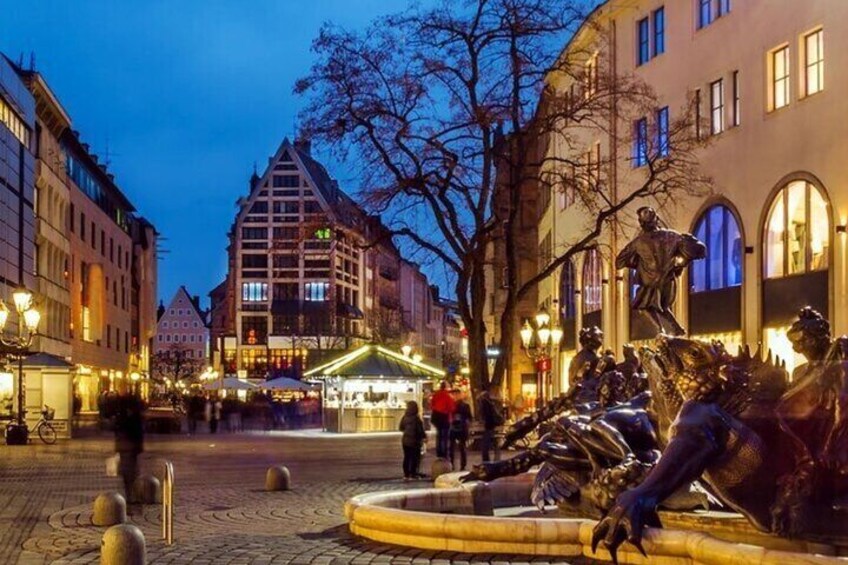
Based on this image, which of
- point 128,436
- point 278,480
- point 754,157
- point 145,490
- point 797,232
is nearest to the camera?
point 128,436

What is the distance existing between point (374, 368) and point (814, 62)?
20.1 meters

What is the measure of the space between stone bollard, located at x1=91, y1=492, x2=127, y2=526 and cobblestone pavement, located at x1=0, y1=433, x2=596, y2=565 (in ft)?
0.61

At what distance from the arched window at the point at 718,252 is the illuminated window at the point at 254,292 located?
103 m

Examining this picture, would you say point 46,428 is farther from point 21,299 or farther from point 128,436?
point 128,436

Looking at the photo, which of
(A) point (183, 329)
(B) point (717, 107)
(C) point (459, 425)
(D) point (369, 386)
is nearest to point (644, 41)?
(B) point (717, 107)

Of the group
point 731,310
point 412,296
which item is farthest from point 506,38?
point 412,296

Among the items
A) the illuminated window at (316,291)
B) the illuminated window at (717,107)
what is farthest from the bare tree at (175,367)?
the illuminated window at (717,107)

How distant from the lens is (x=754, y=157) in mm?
38812

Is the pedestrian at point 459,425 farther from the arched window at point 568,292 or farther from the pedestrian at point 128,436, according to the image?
the arched window at point 568,292

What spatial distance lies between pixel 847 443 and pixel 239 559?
17.4ft

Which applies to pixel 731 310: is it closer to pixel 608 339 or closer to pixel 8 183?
pixel 608 339

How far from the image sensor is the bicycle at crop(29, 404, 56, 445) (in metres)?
43.0

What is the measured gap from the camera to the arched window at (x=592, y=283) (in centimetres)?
5353

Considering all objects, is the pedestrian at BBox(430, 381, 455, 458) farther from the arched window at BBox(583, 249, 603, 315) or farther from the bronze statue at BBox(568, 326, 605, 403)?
the arched window at BBox(583, 249, 603, 315)
